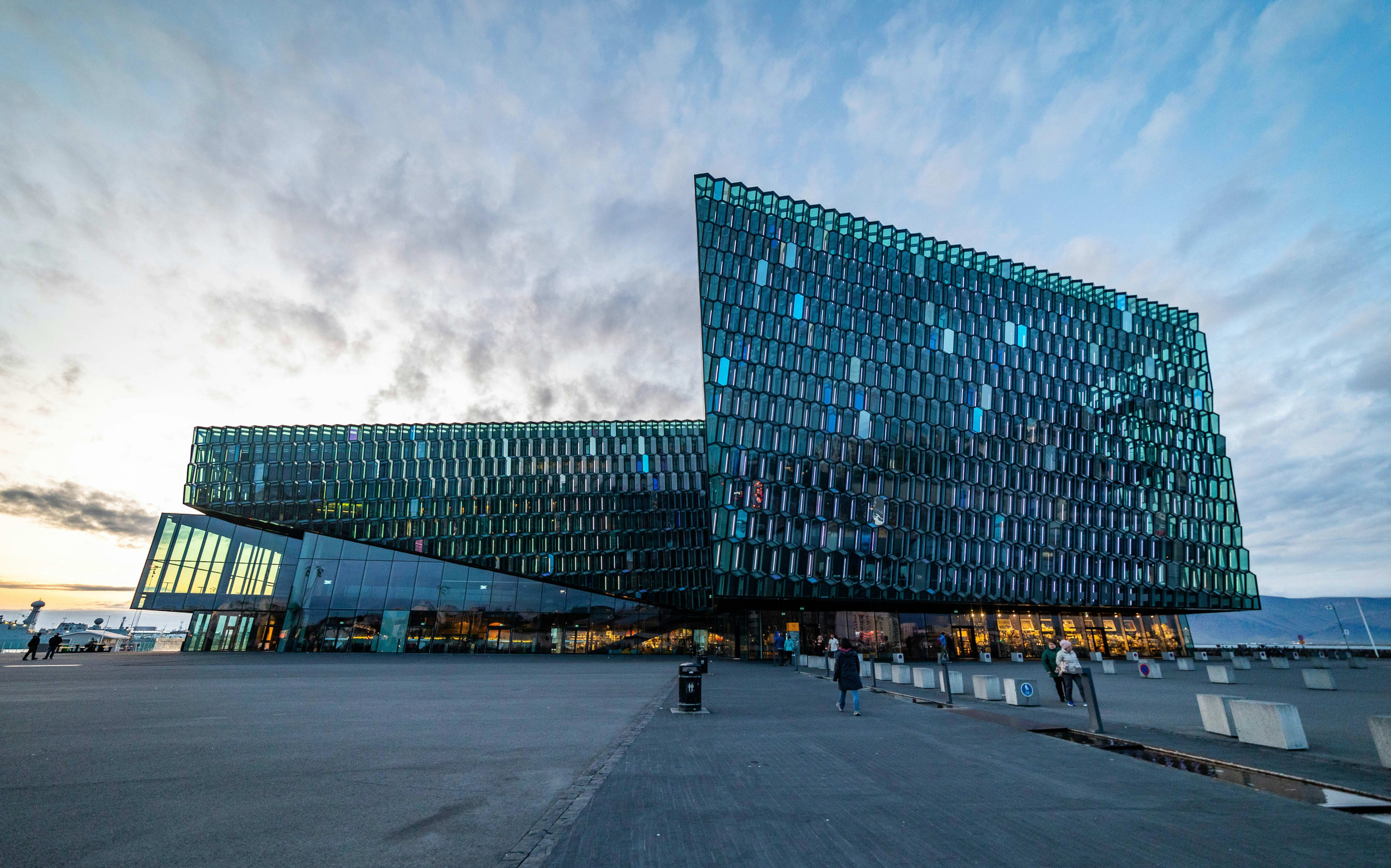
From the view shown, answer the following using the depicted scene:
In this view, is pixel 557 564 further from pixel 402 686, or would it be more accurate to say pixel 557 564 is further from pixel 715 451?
pixel 402 686

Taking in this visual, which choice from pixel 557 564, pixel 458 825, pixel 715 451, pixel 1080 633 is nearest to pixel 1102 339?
pixel 1080 633

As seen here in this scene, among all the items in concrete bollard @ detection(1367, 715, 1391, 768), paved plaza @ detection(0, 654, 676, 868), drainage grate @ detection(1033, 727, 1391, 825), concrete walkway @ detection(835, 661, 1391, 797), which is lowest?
paved plaza @ detection(0, 654, 676, 868)

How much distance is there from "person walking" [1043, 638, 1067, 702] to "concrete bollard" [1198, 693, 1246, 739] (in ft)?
19.5

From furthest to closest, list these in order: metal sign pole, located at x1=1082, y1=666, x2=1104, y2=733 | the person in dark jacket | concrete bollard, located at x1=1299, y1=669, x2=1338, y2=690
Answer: concrete bollard, located at x1=1299, y1=669, x2=1338, y2=690, the person in dark jacket, metal sign pole, located at x1=1082, y1=666, x2=1104, y2=733

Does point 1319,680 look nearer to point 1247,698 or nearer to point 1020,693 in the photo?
point 1247,698

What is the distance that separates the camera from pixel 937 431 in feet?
176

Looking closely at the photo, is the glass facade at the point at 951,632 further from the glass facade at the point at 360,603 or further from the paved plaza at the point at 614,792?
the paved plaza at the point at 614,792

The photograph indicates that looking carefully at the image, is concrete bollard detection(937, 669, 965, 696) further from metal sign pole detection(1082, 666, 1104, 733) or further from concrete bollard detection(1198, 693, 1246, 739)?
concrete bollard detection(1198, 693, 1246, 739)

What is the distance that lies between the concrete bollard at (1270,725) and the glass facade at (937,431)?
117 feet

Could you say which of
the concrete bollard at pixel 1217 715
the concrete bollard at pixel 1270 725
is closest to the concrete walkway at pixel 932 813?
the concrete bollard at pixel 1270 725

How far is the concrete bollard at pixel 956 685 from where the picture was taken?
18672 millimetres

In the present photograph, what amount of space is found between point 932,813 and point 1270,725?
7.43 metres

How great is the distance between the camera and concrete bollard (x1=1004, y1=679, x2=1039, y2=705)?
53.0 ft

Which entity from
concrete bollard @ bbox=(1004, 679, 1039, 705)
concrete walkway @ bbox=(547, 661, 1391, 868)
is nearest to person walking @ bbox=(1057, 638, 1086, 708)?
concrete bollard @ bbox=(1004, 679, 1039, 705)
